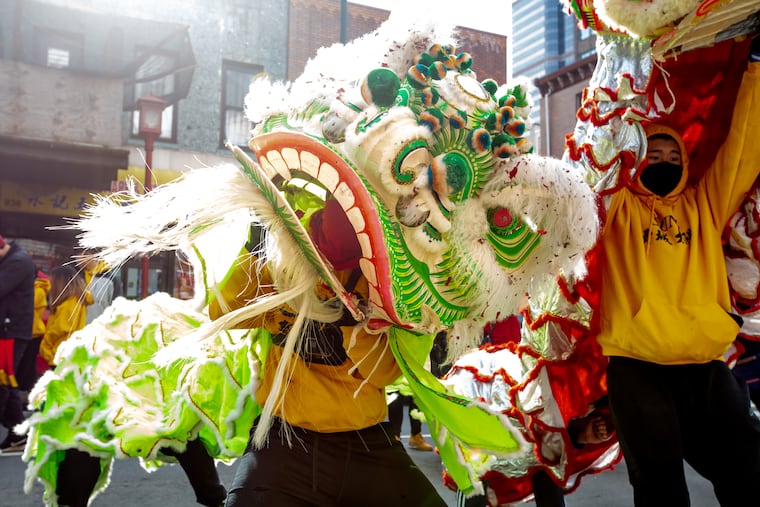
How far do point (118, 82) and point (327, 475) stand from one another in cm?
1075

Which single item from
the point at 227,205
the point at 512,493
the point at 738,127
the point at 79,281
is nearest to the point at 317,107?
the point at 227,205

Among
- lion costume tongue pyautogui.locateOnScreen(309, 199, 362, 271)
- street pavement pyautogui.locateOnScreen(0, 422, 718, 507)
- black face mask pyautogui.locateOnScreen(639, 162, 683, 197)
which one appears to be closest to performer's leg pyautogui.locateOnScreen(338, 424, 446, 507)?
lion costume tongue pyautogui.locateOnScreen(309, 199, 362, 271)

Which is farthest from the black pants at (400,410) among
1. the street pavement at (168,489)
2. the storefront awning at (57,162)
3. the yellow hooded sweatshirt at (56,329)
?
the storefront awning at (57,162)

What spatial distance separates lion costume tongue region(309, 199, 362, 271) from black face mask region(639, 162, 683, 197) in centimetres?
113

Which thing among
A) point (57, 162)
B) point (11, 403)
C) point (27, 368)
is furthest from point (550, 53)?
point (11, 403)

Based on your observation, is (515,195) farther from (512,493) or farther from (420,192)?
(512,493)

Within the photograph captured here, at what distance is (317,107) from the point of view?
64.3 inches

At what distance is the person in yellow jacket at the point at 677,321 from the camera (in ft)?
6.75

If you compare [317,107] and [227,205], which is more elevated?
[317,107]

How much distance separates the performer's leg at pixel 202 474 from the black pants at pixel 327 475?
1006 mm

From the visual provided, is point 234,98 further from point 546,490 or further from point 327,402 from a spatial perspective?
point 327,402

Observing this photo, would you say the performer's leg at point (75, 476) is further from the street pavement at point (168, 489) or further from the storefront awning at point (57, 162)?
the storefront awning at point (57, 162)

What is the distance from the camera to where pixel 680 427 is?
7.02ft

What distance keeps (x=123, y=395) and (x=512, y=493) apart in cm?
157
